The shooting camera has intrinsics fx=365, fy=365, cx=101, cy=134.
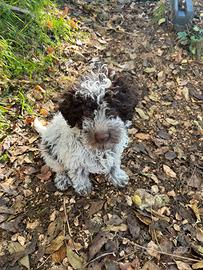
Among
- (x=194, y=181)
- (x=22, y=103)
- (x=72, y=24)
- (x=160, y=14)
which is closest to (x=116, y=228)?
(x=194, y=181)

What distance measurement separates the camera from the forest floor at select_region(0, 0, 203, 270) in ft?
10.4

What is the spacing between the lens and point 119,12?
5.81m

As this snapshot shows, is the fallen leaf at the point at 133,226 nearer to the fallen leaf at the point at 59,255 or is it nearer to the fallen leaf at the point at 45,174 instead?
the fallen leaf at the point at 59,255

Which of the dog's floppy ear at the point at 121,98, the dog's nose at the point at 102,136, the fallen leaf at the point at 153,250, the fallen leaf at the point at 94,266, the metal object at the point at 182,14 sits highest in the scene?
the metal object at the point at 182,14

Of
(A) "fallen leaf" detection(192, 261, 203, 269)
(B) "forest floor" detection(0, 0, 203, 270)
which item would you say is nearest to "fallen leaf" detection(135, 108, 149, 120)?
(B) "forest floor" detection(0, 0, 203, 270)

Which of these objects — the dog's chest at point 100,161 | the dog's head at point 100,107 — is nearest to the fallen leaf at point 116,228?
the dog's chest at point 100,161

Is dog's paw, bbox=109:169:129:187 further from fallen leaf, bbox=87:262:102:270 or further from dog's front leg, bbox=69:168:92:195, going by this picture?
fallen leaf, bbox=87:262:102:270

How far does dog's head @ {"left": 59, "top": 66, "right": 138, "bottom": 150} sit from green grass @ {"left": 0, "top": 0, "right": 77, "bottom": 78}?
74.0 inches

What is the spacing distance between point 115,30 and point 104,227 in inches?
126

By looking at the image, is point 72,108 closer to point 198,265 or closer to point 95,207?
point 95,207

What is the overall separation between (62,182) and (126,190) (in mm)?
634

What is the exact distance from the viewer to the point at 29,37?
4734 millimetres

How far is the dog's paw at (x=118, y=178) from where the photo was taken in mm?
3546

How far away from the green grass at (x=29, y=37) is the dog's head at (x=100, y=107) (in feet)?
6.17
